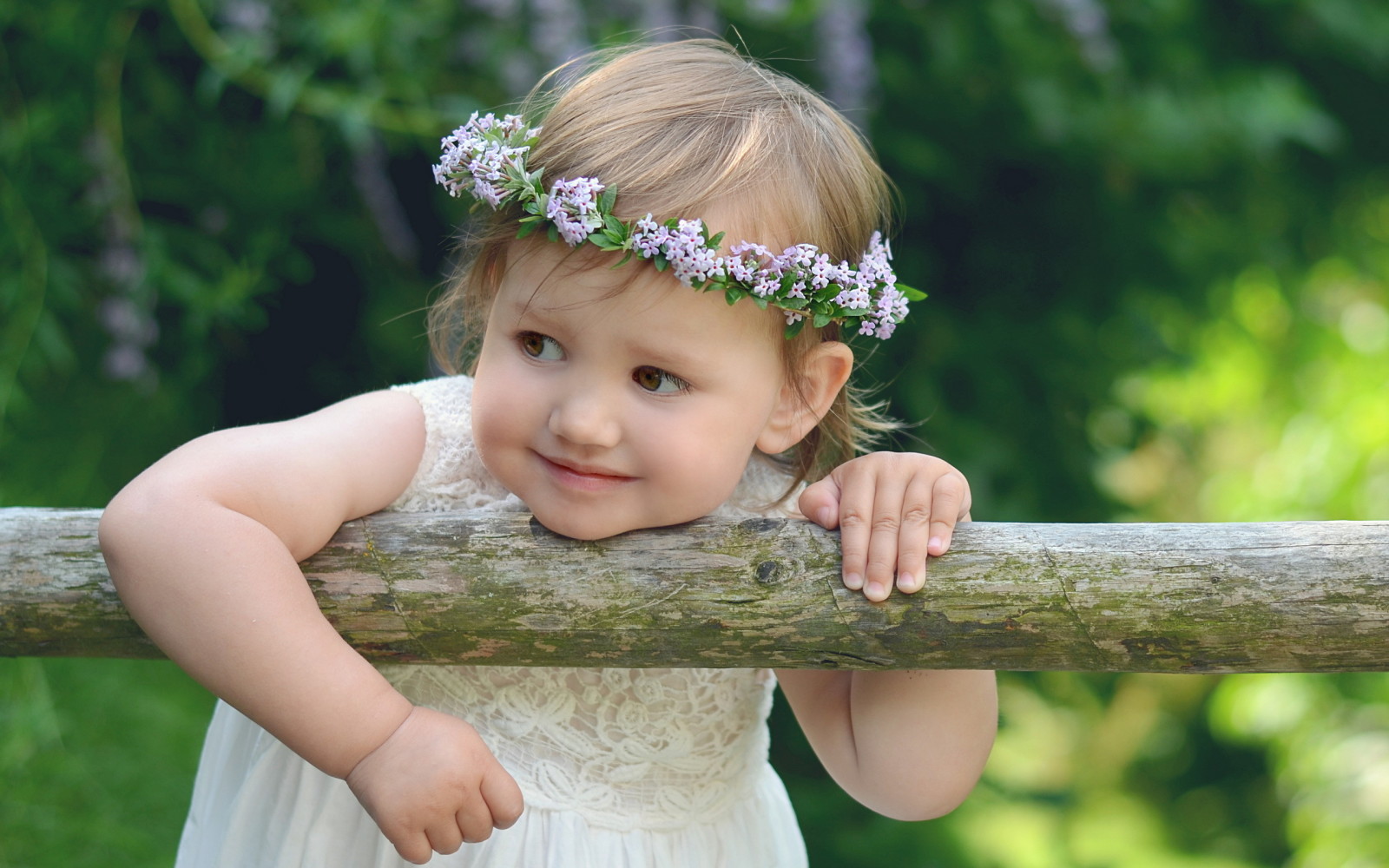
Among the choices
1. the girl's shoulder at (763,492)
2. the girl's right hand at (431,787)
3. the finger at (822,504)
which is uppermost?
the finger at (822,504)

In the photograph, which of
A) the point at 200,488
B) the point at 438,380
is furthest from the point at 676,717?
the point at 200,488

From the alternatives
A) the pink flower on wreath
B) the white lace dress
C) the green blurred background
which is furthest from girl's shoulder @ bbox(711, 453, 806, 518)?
the green blurred background

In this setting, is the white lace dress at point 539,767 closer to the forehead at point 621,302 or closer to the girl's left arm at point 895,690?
the girl's left arm at point 895,690

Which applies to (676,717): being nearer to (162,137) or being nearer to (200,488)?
(200,488)

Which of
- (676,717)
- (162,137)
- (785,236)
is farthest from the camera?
(162,137)

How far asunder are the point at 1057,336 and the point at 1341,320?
1903 mm

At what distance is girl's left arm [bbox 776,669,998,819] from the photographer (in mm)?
1231

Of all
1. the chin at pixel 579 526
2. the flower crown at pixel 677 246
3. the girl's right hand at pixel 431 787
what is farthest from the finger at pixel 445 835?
the flower crown at pixel 677 246

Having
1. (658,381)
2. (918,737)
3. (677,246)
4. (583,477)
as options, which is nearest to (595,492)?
(583,477)

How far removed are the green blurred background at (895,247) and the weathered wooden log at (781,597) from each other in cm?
105

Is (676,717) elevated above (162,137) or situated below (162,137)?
below

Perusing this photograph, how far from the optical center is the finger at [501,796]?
105 cm

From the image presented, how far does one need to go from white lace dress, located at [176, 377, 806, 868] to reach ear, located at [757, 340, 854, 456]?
0.40 ft

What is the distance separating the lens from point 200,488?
1.02 metres
